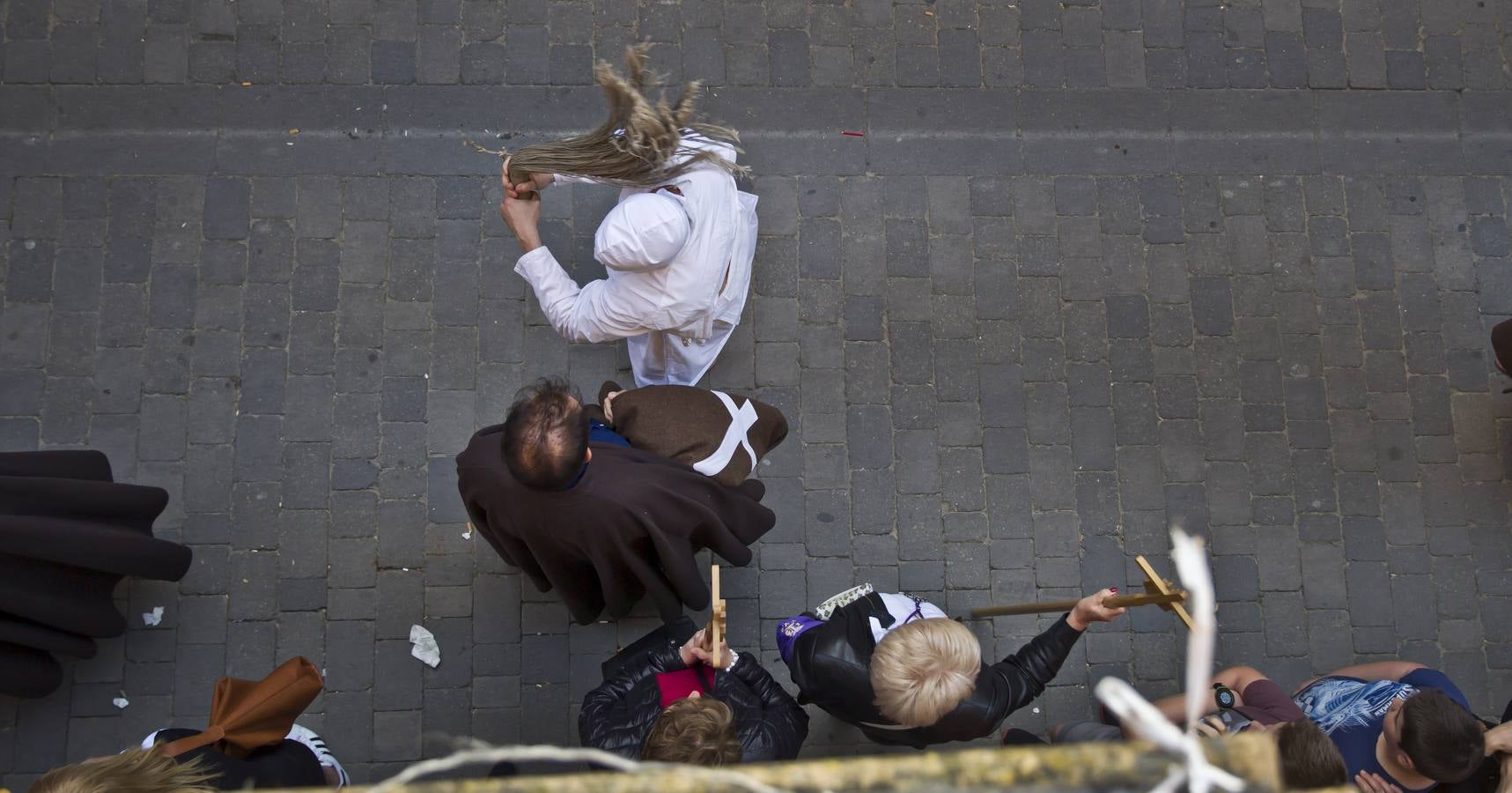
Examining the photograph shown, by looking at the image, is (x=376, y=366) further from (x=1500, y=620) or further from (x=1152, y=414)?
(x=1500, y=620)

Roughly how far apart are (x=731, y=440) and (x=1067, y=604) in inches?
57.8

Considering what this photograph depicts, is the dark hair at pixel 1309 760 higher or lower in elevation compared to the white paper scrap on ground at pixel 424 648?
lower

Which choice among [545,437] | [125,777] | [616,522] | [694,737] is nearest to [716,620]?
[694,737]

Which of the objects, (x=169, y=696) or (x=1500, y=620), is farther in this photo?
(x=1500, y=620)

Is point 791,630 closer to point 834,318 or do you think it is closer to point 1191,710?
point 834,318

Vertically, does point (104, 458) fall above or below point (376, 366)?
below

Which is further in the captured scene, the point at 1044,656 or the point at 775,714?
the point at 1044,656

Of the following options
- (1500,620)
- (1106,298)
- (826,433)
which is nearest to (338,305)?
(826,433)

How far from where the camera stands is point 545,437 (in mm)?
3174

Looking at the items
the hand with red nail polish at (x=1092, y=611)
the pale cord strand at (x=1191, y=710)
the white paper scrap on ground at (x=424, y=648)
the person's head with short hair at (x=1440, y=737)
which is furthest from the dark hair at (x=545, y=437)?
the person's head with short hair at (x=1440, y=737)

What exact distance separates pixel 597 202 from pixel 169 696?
3011mm

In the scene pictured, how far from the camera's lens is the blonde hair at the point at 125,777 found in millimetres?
2777

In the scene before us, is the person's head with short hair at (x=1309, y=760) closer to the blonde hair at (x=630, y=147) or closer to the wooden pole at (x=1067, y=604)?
the wooden pole at (x=1067, y=604)

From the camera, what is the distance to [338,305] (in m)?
4.98
